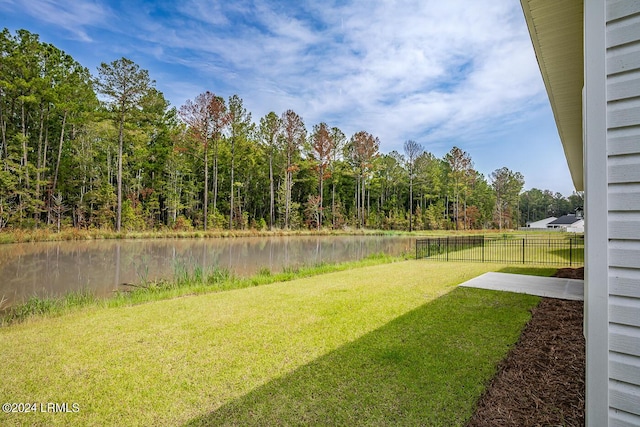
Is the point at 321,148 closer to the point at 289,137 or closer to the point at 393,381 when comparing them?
the point at 289,137

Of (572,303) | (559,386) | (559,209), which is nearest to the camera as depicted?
(559,386)

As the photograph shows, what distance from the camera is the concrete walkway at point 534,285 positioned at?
5406 mm

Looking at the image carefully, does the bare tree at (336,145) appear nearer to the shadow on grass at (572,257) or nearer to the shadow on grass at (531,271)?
the shadow on grass at (572,257)

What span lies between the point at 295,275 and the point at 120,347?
5211 mm

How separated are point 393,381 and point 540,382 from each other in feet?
4.14

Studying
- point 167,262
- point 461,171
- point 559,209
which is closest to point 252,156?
point 167,262

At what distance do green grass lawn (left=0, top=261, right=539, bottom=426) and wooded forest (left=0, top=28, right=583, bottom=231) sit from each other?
736 inches

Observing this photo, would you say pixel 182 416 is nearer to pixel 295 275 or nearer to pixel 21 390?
pixel 21 390

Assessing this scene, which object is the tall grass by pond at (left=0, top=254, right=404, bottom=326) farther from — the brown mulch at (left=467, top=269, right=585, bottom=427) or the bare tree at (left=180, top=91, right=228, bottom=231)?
the bare tree at (left=180, top=91, right=228, bottom=231)

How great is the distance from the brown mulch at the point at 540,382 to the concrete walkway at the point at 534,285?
1711 millimetres

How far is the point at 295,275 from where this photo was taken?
8445 millimetres

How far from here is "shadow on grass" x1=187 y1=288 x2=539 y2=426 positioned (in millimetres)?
2242

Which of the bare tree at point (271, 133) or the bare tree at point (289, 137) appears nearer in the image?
the bare tree at point (271, 133)

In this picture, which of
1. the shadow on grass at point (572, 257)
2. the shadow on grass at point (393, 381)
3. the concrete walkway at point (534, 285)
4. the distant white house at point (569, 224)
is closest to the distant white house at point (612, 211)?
the shadow on grass at point (393, 381)
